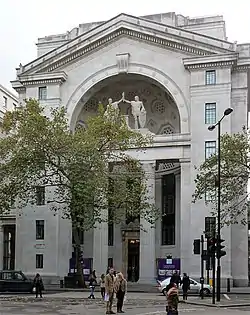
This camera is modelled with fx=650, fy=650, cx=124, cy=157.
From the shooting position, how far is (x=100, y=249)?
55.7 metres

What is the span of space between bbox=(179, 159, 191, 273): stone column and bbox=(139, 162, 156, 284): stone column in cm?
247

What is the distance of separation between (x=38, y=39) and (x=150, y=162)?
65.4ft

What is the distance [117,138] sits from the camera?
46.1m

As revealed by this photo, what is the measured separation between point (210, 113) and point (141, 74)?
7.32 meters

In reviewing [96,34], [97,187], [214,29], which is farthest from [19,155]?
[214,29]

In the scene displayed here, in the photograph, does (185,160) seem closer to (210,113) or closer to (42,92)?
(210,113)

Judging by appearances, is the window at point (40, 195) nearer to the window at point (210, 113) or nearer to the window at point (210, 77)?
the window at point (210, 113)

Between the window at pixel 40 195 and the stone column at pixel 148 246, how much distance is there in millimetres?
8678

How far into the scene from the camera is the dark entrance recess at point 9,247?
225ft

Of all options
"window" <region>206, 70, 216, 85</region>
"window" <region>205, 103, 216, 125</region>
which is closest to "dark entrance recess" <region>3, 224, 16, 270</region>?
"window" <region>205, 103, 216, 125</region>

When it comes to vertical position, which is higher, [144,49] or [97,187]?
[144,49]

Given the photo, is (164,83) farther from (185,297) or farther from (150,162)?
(185,297)

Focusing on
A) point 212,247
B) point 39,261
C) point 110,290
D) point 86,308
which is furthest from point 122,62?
point 110,290

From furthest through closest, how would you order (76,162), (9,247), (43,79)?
(9,247)
(43,79)
(76,162)
